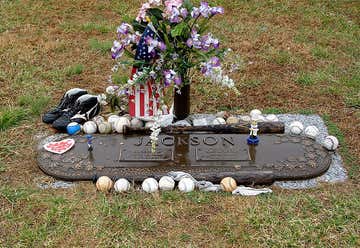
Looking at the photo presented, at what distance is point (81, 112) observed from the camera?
15.7 ft

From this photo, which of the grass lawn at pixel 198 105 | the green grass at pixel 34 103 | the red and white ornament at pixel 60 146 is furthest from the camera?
the green grass at pixel 34 103

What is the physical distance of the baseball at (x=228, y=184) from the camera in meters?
3.76

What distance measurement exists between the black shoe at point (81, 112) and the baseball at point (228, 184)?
1.67m

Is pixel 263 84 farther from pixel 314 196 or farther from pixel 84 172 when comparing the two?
pixel 84 172

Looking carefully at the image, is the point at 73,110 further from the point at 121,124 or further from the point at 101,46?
the point at 101,46

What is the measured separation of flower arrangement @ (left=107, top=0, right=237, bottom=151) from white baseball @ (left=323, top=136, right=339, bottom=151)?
3.19 feet

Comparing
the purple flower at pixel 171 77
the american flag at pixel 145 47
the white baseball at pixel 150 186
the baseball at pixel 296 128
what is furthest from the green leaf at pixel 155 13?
the baseball at pixel 296 128

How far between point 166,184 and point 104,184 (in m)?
0.48

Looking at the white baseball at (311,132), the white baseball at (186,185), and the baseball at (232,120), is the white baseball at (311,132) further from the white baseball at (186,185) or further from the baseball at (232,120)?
the white baseball at (186,185)

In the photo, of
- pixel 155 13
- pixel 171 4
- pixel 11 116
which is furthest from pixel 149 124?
pixel 11 116

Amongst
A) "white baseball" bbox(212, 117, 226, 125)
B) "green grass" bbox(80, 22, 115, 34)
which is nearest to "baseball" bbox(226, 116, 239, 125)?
"white baseball" bbox(212, 117, 226, 125)

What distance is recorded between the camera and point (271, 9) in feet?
26.2

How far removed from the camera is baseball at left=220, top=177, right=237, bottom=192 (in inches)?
148

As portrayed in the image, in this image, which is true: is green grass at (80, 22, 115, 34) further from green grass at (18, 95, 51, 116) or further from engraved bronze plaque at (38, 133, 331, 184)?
engraved bronze plaque at (38, 133, 331, 184)
